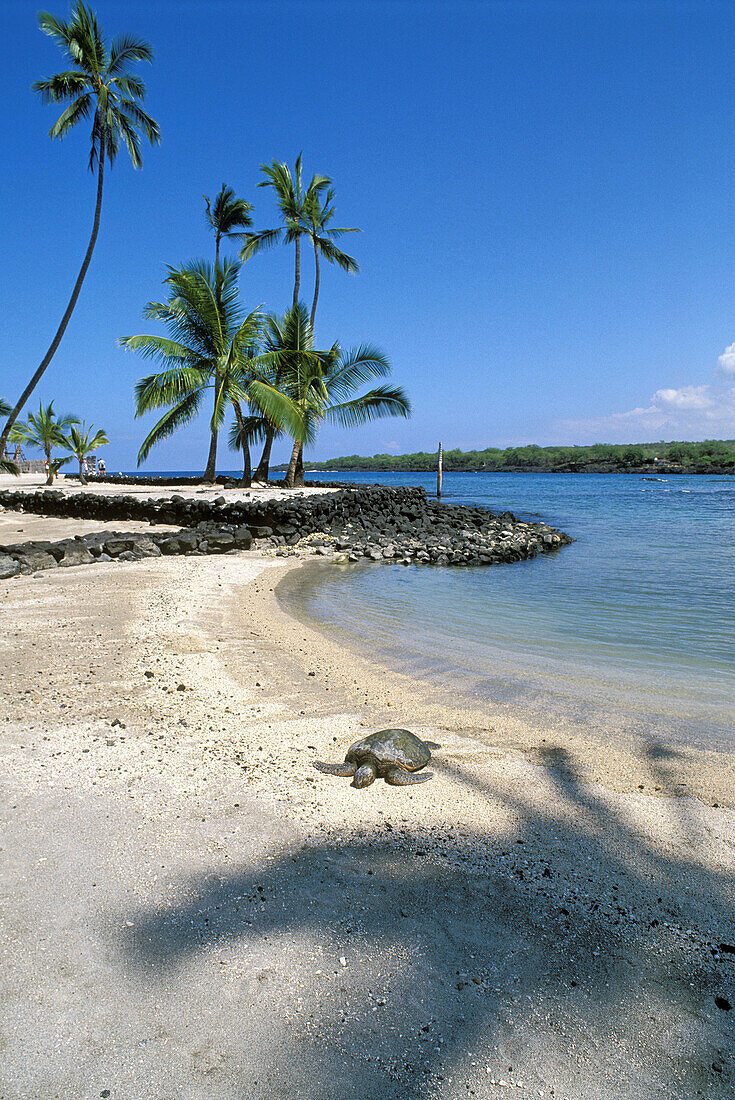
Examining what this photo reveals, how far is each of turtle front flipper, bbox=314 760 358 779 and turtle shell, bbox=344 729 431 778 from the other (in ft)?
0.13

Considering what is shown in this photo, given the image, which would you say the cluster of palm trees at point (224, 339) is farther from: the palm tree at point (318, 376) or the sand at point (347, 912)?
the sand at point (347, 912)

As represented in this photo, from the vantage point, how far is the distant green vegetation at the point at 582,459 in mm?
103125

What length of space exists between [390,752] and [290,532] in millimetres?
12685

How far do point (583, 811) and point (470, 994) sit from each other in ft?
4.95

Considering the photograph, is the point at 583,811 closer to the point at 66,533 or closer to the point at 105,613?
the point at 105,613

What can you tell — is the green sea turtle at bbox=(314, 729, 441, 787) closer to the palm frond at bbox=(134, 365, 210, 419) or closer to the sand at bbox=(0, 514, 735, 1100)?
the sand at bbox=(0, 514, 735, 1100)

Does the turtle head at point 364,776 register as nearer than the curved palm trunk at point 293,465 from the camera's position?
Yes

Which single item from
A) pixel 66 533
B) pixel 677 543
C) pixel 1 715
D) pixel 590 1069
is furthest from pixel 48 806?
pixel 677 543

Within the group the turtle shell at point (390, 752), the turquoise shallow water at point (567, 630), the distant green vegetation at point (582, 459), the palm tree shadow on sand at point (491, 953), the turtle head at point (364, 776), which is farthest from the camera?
the distant green vegetation at point (582, 459)

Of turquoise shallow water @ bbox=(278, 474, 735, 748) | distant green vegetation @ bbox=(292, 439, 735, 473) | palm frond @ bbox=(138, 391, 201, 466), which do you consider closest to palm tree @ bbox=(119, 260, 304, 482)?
palm frond @ bbox=(138, 391, 201, 466)

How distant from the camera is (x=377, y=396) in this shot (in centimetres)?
2405

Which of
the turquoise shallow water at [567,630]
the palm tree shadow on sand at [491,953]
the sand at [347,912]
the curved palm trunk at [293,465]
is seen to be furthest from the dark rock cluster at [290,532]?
the palm tree shadow on sand at [491,953]

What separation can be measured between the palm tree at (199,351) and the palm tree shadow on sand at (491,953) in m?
19.4

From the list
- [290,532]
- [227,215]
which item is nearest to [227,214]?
[227,215]
